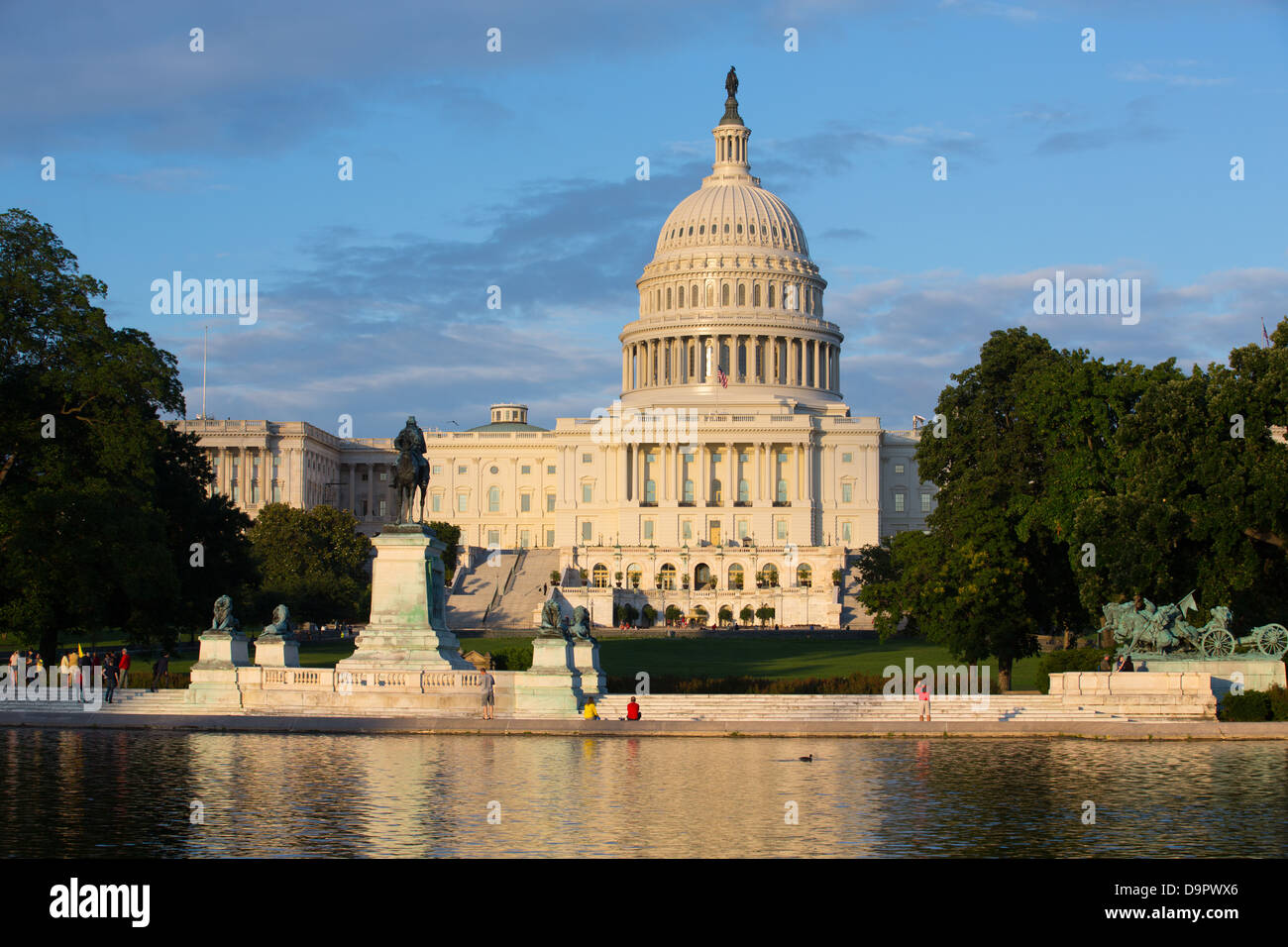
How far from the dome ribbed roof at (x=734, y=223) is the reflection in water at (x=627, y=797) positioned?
Result: 127m

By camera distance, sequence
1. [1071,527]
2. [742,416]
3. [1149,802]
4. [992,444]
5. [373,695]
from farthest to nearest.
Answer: [742,416] → [992,444] → [1071,527] → [373,695] → [1149,802]

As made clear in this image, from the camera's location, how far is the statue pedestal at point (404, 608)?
40.6m

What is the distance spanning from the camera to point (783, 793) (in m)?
24.4

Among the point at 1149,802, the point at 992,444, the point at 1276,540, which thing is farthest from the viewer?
the point at 992,444

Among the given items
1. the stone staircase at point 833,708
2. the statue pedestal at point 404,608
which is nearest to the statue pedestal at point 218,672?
the statue pedestal at point 404,608

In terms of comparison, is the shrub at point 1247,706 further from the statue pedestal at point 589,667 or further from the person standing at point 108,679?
the person standing at point 108,679

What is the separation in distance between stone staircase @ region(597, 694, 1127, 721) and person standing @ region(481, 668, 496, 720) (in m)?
3.11

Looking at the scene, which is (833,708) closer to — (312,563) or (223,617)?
(223,617)

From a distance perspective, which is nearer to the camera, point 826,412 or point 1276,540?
point 1276,540

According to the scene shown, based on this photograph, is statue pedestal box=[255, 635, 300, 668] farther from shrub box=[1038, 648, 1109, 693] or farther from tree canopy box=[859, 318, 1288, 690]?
tree canopy box=[859, 318, 1288, 690]

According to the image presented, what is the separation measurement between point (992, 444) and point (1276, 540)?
45.2 feet

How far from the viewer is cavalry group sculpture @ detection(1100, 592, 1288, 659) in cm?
4169
